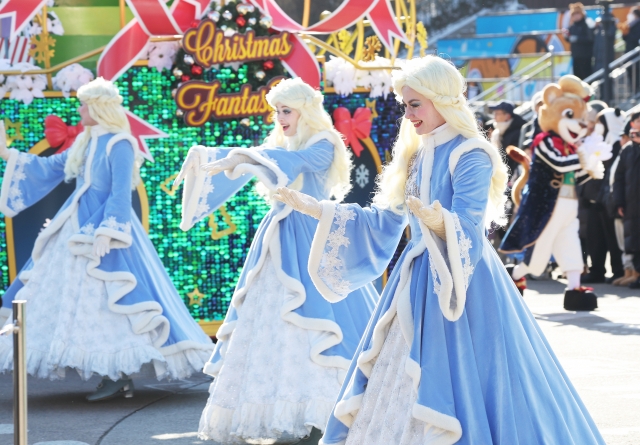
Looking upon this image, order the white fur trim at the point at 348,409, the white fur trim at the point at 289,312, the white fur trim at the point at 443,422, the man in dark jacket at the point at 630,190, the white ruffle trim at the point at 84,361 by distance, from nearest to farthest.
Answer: the white fur trim at the point at 443,422, the white fur trim at the point at 348,409, the white fur trim at the point at 289,312, the white ruffle trim at the point at 84,361, the man in dark jacket at the point at 630,190

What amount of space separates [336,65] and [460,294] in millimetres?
4823

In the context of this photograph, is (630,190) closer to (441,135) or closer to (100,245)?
(100,245)

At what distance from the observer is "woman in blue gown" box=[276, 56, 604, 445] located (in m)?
3.38

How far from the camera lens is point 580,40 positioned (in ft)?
50.9

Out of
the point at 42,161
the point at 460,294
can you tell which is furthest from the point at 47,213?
the point at 460,294

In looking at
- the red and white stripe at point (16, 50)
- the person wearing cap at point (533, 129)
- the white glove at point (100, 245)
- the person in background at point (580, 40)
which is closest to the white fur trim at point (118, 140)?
the white glove at point (100, 245)

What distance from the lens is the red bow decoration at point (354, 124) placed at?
25.8 feet

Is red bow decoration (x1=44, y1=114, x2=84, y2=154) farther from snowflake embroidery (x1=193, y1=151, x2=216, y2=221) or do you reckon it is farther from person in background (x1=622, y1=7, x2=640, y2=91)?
person in background (x1=622, y1=7, x2=640, y2=91)

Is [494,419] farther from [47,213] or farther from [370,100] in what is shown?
[47,213]

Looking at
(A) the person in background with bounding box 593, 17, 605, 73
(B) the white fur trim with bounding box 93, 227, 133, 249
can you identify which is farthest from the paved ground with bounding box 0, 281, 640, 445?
(A) the person in background with bounding box 593, 17, 605, 73

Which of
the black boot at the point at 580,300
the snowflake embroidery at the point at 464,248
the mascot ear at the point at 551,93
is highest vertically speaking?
the mascot ear at the point at 551,93
